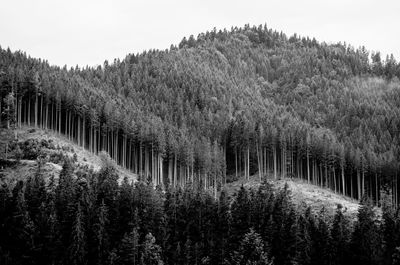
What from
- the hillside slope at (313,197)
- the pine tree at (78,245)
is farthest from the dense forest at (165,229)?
the hillside slope at (313,197)

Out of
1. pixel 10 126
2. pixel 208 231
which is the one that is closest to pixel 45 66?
pixel 10 126

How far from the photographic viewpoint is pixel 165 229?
100 metres

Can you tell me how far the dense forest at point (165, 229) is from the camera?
304 ft

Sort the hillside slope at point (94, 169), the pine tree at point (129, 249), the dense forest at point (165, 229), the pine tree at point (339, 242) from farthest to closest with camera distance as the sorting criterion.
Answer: the hillside slope at point (94, 169), the pine tree at point (339, 242), the dense forest at point (165, 229), the pine tree at point (129, 249)

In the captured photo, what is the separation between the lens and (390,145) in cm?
16262

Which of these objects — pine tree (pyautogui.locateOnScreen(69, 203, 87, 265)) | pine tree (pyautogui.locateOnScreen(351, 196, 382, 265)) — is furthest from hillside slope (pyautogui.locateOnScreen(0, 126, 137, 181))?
pine tree (pyautogui.locateOnScreen(351, 196, 382, 265))

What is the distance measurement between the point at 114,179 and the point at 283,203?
30870 mm

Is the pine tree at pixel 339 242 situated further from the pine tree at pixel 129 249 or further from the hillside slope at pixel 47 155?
the hillside slope at pixel 47 155

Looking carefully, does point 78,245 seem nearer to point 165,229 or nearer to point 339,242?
point 165,229

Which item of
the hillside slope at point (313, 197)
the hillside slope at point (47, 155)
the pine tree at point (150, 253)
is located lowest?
the pine tree at point (150, 253)

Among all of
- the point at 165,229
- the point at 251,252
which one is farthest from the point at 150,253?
the point at 251,252

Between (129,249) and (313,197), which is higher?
(313,197)

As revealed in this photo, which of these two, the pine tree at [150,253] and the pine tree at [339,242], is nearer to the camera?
the pine tree at [150,253]

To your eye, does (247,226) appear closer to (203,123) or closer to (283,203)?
(283,203)
